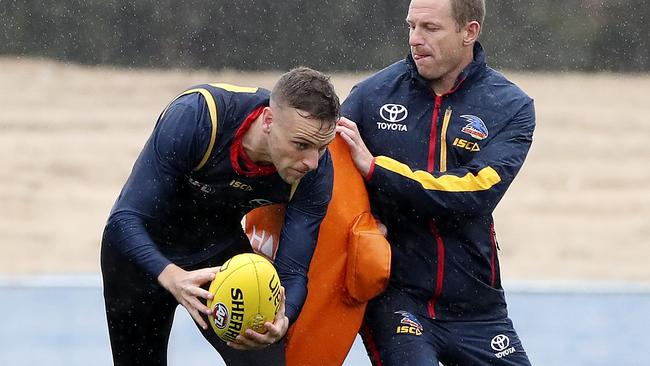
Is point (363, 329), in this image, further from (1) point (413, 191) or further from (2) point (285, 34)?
(2) point (285, 34)

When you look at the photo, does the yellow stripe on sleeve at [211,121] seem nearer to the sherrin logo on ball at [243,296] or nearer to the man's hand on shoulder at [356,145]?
the sherrin logo on ball at [243,296]

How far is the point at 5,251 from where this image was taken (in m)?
14.4

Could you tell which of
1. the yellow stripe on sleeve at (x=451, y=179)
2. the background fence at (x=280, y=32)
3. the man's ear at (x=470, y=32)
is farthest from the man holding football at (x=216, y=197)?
the background fence at (x=280, y=32)

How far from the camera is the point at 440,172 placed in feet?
19.0

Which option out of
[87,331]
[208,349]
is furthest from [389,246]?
[87,331]

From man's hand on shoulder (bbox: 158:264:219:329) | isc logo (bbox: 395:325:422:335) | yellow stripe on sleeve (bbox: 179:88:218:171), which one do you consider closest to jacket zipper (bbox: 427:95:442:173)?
isc logo (bbox: 395:325:422:335)

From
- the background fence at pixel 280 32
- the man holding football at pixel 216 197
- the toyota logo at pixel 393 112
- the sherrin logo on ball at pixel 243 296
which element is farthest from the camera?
the background fence at pixel 280 32

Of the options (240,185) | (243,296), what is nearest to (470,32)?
(240,185)

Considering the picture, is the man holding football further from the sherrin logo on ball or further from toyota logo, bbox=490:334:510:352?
toyota logo, bbox=490:334:510:352

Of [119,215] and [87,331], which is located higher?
[119,215]

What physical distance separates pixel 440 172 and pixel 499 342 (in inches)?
36.2

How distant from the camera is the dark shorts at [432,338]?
5.80 metres

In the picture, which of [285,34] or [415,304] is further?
[285,34]

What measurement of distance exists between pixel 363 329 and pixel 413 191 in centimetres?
88
